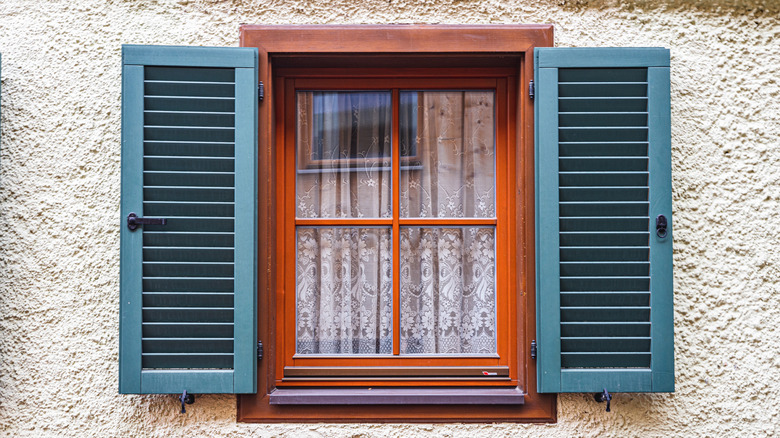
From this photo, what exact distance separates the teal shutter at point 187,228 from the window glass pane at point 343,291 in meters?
0.29

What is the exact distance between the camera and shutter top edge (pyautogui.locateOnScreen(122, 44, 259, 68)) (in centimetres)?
214

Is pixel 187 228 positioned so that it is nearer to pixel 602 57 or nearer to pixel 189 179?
pixel 189 179

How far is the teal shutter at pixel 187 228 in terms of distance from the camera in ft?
6.94

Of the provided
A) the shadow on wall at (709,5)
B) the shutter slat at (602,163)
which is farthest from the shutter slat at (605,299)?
the shadow on wall at (709,5)

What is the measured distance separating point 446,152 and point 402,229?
393 millimetres

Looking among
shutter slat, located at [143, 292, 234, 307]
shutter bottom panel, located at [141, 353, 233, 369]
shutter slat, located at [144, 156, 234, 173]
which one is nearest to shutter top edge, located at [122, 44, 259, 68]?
shutter slat, located at [144, 156, 234, 173]

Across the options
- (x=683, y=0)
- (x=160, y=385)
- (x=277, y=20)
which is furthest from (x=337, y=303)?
(x=683, y=0)

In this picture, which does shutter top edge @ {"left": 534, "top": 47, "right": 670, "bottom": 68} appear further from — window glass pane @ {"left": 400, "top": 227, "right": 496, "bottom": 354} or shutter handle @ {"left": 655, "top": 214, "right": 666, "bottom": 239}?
window glass pane @ {"left": 400, "top": 227, "right": 496, "bottom": 354}

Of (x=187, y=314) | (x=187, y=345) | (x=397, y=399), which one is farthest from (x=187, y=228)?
(x=397, y=399)

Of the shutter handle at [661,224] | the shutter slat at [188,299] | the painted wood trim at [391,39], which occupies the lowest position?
the shutter slat at [188,299]

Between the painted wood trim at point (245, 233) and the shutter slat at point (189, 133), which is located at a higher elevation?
the shutter slat at point (189, 133)

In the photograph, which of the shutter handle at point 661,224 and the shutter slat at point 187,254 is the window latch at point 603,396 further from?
the shutter slat at point 187,254

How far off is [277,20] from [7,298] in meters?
1.59

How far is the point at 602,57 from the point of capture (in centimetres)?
217
